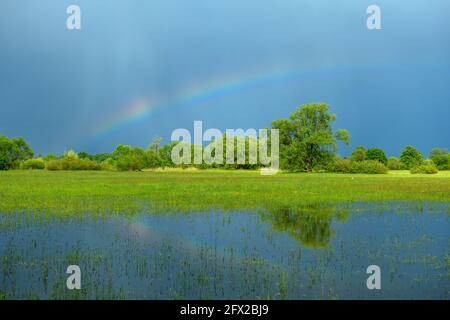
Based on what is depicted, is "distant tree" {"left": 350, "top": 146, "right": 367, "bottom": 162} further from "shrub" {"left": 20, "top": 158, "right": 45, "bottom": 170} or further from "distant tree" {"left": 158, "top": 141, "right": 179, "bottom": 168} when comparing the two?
"shrub" {"left": 20, "top": 158, "right": 45, "bottom": 170}

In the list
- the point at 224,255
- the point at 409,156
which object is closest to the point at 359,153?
the point at 409,156

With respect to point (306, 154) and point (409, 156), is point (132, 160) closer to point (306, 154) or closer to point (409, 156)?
point (306, 154)

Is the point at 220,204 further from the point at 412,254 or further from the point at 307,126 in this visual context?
the point at 307,126

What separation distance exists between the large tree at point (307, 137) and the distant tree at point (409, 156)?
4119 centimetres

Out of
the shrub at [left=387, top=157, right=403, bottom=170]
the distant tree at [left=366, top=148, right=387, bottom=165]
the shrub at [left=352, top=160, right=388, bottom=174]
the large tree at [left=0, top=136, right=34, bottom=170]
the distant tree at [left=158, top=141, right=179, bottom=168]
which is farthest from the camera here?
the distant tree at [left=158, top=141, right=179, bottom=168]

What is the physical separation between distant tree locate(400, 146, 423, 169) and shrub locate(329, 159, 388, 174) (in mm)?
34987

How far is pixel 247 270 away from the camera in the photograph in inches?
454

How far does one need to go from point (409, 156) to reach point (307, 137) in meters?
50.8

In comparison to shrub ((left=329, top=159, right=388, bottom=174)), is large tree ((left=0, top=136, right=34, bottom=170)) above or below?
above

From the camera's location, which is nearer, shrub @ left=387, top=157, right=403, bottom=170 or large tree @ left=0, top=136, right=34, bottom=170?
large tree @ left=0, top=136, right=34, bottom=170

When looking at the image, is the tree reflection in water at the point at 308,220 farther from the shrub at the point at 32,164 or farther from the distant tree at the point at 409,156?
the shrub at the point at 32,164

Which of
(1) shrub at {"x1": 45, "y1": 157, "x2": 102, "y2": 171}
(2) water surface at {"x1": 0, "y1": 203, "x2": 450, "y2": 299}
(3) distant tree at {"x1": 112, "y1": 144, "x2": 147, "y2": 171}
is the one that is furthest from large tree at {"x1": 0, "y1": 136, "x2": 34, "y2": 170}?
(2) water surface at {"x1": 0, "y1": 203, "x2": 450, "y2": 299}

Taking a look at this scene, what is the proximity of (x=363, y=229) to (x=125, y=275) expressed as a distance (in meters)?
11.5

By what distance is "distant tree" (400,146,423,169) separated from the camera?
122 m
